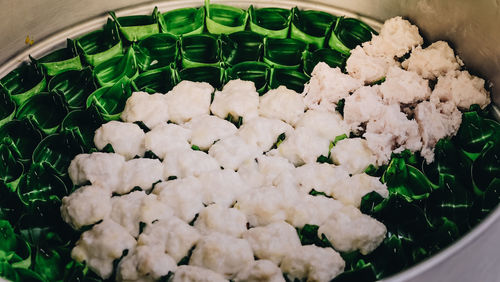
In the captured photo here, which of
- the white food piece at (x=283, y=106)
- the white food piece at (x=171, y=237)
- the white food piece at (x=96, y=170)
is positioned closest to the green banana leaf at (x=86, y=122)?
the white food piece at (x=96, y=170)

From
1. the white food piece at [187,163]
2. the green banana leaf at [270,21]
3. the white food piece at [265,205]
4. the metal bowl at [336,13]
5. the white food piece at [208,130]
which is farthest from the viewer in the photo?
the green banana leaf at [270,21]

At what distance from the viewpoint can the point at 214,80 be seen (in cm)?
201

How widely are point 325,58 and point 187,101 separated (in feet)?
2.12

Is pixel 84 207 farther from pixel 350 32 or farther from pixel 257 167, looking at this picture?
pixel 350 32

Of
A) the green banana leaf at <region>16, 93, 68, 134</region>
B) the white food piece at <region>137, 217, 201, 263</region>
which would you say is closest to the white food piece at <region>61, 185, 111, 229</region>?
the white food piece at <region>137, 217, 201, 263</region>

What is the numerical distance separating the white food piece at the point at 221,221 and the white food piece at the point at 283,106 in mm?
490

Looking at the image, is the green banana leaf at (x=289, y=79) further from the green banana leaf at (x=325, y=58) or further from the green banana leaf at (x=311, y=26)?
the green banana leaf at (x=311, y=26)

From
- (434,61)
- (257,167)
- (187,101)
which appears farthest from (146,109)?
(434,61)

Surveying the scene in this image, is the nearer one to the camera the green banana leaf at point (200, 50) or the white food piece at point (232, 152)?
the white food piece at point (232, 152)

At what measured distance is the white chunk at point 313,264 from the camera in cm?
132

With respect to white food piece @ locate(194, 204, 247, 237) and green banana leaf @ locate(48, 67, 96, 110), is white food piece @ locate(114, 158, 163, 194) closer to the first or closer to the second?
white food piece @ locate(194, 204, 247, 237)

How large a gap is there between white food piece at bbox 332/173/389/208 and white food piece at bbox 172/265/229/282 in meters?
0.51

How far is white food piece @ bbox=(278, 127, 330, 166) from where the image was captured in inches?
67.0

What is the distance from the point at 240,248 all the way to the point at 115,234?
376mm
